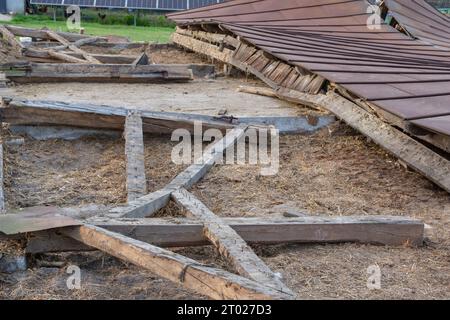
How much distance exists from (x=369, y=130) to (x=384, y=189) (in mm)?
922

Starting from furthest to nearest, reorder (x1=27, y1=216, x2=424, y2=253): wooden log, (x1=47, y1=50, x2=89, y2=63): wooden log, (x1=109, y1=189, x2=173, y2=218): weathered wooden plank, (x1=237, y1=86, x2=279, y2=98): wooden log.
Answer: (x1=47, y1=50, x2=89, y2=63): wooden log
(x1=237, y1=86, x2=279, y2=98): wooden log
(x1=109, y1=189, x2=173, y2=218): weathered wooden plank
(x1=27, y1=216, x2=424, y2=253): wooden log

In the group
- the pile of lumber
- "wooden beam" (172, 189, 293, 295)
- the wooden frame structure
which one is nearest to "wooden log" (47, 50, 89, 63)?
the pile of lumber

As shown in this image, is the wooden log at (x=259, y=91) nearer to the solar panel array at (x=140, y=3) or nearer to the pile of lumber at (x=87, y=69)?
the pile of lumber at (x=87, y=69)

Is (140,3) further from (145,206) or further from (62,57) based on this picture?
(145,206)

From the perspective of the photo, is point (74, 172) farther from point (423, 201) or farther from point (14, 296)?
point (423, 201)

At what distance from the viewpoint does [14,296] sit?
2.94 metres

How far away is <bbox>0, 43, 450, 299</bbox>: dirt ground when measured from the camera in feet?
10.3

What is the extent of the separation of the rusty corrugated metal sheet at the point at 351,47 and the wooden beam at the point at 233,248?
1.86 metres

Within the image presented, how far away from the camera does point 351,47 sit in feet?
28.2

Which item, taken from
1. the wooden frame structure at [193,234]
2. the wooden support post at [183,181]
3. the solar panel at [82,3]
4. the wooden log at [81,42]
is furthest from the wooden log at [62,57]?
the solar panel at [82,3]

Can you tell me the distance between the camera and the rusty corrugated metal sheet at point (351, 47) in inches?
226

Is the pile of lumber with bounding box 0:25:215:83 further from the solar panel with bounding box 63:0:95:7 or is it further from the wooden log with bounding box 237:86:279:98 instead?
the solar panel with bounding box 63:0:95:7

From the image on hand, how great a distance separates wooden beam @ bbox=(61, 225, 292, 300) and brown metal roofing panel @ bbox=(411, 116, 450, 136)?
2.36 meters

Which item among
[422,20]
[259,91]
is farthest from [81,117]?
[422,20]
